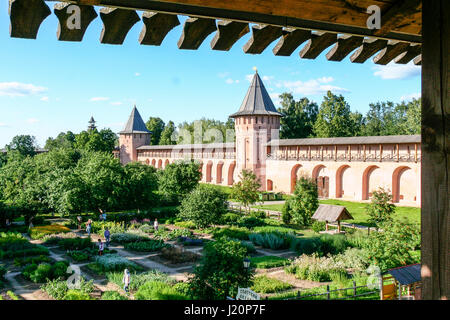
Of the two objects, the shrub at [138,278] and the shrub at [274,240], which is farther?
the shrub at [274,240]

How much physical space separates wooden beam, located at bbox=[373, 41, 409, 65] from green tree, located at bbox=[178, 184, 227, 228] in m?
16.6

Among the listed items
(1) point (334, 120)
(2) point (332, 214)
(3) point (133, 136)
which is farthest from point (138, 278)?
(3) point (133, 136)

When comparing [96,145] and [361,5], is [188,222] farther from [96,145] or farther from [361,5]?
[96,145]

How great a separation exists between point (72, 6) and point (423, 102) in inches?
63.1

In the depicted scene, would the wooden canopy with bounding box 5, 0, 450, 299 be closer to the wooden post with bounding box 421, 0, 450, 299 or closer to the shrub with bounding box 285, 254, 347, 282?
the wooden post with bounding box 421, 0, 450, 299

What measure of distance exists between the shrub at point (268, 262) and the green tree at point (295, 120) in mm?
36839

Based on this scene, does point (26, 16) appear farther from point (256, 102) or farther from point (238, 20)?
point (256, 102)

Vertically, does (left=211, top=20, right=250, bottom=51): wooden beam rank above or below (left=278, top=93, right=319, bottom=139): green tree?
below

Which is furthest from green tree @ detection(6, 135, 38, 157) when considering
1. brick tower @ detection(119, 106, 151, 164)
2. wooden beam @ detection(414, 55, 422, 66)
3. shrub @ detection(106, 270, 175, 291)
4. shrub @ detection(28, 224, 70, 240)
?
wooden beam @ detection(414, 55, 422, 66)

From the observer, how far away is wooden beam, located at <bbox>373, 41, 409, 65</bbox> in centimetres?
264

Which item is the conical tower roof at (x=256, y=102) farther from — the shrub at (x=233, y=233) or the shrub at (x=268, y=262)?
the shrub at (x=268, y=262)

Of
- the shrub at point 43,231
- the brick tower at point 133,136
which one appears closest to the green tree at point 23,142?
the brick tower at point 133,136

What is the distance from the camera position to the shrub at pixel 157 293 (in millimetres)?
8102

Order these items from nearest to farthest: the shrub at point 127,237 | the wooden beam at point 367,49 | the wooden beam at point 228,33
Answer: the wooden beam at point 228,33 < the wooden beam at point 367,49 < the shrub at point 127,237
